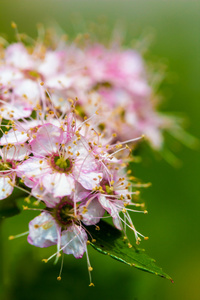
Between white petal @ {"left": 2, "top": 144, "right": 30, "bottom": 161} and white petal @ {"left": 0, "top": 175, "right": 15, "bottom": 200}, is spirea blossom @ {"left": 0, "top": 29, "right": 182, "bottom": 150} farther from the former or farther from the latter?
white petal @ {"left": 0, "top": 175, "right": 15, "bottom": 200}

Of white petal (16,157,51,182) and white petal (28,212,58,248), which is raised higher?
white petal (16,157,51,182)

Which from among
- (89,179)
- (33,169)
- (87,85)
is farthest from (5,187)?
(87,85)

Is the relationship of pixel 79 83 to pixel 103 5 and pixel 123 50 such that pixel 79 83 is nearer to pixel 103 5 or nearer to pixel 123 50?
pixel 123 50

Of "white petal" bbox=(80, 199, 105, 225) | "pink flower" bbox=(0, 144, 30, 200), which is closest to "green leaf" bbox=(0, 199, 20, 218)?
"pink flower" bbox=(0, 144, 30, 200)

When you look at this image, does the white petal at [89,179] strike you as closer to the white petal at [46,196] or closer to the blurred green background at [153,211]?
the white petal at [46,196]

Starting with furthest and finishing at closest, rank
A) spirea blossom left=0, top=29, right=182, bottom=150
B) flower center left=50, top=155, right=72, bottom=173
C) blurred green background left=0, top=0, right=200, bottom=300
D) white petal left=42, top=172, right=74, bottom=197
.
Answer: blurred green background left=0, top=0, right=200, bottom=300
spirea blossom left=0, top=29, right=182, bottom=150
flower center left=50, top=155, right=72, bottom=173
white petal left=42, top=172, right=74, bottom=197

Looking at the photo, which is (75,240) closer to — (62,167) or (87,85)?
(62,167)

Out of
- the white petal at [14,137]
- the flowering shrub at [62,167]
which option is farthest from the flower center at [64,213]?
the white petal at [14,137]
